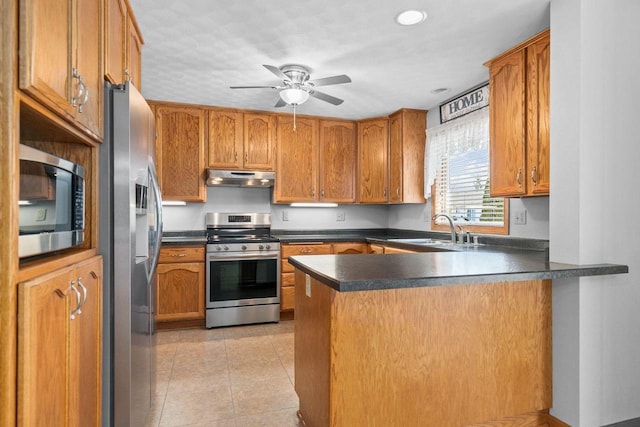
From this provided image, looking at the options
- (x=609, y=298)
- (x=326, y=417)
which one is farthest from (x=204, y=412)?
(x=609, y=298)

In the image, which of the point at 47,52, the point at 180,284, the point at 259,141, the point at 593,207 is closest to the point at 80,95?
the point at 47,52

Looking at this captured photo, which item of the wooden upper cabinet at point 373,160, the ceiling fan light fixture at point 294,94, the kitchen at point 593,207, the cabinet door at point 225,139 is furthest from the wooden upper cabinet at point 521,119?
the cabinet door at point 225,139

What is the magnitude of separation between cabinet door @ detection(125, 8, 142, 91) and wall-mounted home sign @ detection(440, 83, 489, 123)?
284cm

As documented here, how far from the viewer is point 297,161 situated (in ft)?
14.8

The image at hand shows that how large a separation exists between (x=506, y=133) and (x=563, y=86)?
610mm

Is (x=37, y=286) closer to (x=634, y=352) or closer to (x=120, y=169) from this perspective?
(x=120, y=169)

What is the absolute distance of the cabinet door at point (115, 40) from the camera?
160cm

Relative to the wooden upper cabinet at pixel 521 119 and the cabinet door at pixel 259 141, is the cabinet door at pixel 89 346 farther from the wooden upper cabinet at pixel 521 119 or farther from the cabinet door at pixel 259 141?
the cabinet door at pixel 259 141

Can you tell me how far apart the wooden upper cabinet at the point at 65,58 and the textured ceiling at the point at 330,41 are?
0.92 meters

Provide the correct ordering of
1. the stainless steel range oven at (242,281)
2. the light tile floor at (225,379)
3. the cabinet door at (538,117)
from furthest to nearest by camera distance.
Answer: the stainless steel range oven at (242,281) → the cabinet door at (538,117) → the light tile floor at (225,379)

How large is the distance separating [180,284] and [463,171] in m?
3.15

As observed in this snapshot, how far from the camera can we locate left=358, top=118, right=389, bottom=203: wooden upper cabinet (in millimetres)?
4559

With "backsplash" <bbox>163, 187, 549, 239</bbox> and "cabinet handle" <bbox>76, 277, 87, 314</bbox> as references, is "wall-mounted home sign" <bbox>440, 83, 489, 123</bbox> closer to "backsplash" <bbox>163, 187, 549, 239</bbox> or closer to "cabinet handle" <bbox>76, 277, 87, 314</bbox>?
"backsplash" <bbox>163, 187, 549, 239</bbox>

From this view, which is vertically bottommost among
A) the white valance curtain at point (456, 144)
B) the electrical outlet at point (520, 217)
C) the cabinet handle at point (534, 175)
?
the electrical outlet at point (520, 217)
